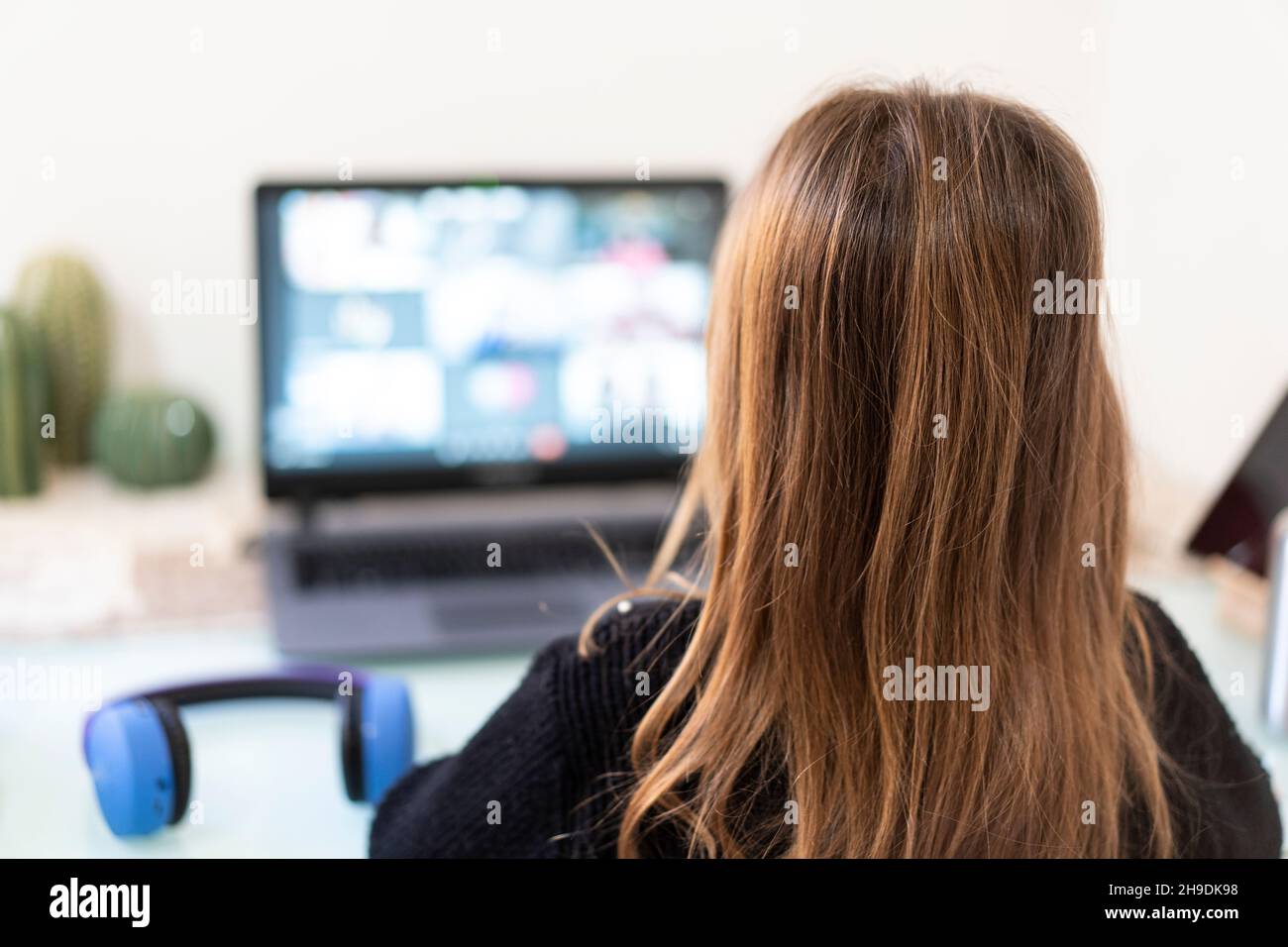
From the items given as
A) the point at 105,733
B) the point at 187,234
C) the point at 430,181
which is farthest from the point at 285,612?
the point at 187,234

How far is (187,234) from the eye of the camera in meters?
1.20

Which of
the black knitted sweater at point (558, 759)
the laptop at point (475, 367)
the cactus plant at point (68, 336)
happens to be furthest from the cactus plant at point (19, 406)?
the black knitted sweater at point (558, 759)

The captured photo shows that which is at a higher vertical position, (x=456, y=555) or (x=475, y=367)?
(x=475, y=367)

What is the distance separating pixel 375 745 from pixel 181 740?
0.10 meters

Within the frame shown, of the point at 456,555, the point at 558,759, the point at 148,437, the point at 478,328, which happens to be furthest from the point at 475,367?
the point at 558,759

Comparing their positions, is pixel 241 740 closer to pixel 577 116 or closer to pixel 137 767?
pixel 137 767

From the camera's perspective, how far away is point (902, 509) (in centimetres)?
51

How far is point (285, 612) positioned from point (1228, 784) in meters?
0.59

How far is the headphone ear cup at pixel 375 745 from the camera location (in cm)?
68

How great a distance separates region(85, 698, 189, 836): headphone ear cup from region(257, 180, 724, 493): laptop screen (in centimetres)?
44

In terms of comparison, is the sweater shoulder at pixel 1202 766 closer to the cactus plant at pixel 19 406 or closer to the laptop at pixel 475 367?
the laptop at pixel 475 367

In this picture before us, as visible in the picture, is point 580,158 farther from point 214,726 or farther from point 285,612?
point 214,726

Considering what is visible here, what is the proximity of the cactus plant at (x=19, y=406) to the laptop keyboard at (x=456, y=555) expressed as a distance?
273 millimetres
